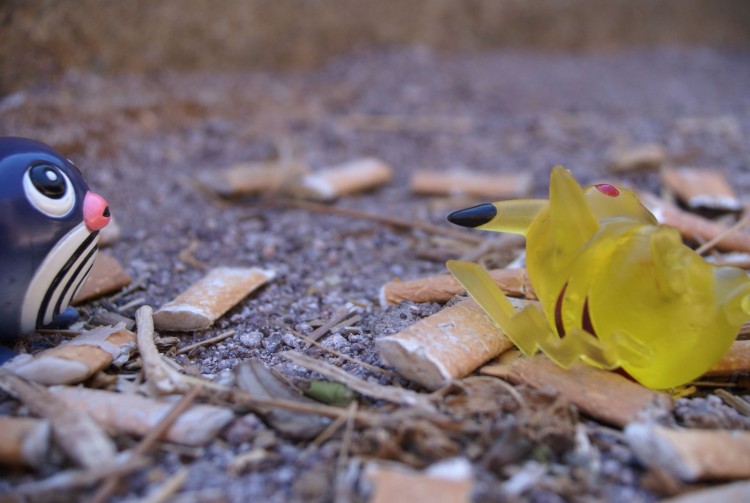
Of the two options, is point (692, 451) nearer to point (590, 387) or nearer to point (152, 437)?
point (590, 387)

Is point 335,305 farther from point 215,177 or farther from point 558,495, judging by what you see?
point 215,177

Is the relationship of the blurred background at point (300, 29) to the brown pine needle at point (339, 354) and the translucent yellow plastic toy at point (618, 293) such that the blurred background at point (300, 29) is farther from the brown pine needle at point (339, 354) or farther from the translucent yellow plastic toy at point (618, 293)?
the translucent yellow plastic toy at point (618, 293)

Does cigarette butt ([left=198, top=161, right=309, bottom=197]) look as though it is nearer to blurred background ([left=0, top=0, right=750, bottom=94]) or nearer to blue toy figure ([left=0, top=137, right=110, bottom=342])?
blurred background ([left=0, top=0, right=750, bottom=94])

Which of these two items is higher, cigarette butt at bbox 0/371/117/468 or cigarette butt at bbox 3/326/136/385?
cigarette butt at bbox 3/326/136/385

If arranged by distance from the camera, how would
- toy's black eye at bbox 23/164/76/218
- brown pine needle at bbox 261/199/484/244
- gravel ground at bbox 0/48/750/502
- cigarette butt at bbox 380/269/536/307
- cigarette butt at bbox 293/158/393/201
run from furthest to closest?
1. cigarette butt at bbox 293/158/393/201
2. brown pine needle at bbox 261/199/484/244
3. cigarette butt at bbox 380/269/536/307
4. toy's black eye at bbox 23/164/76/218
5. gravel ground at bbox 0/48/750/502

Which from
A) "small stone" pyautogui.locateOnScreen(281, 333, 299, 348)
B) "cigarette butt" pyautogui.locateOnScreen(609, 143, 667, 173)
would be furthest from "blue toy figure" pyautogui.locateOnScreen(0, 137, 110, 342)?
"cigarette butt" pyautogui.locateOnScreen(609, 143, 667, 173)

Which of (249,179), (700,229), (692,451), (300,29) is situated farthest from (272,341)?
(300,29)
